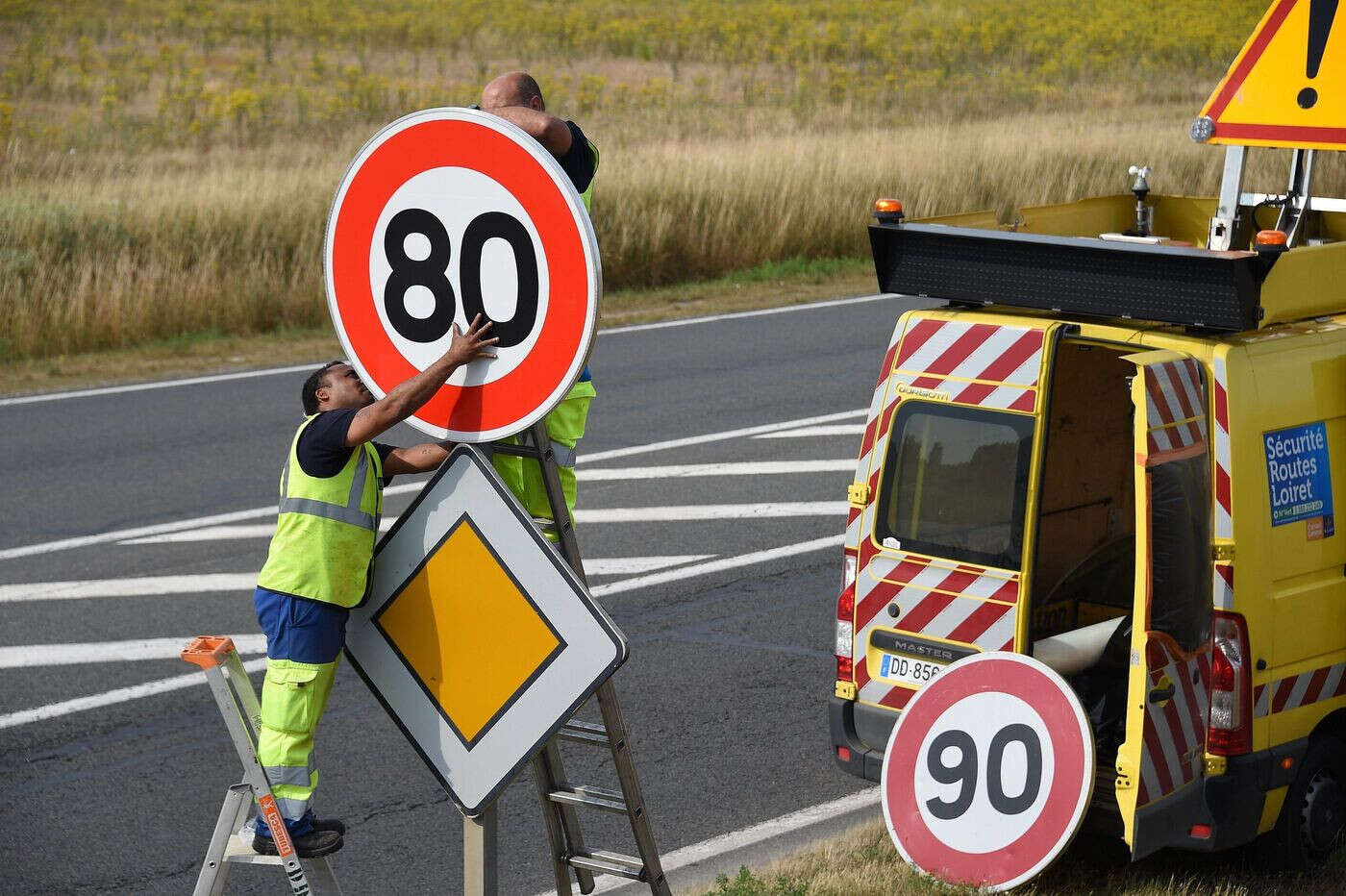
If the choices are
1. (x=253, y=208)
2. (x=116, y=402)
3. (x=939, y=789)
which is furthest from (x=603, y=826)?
(x=253, y=208)

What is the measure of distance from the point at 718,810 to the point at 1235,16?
4581 cm

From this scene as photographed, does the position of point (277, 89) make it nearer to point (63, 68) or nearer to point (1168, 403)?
point (63, 68)

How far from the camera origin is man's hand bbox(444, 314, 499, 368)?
3.64 m

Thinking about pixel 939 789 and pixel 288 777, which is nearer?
pixel 288 777

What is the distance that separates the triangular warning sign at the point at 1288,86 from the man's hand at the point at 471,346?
3.08 metres

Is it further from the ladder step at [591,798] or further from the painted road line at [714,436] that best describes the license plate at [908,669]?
the painted road line at [714,436]

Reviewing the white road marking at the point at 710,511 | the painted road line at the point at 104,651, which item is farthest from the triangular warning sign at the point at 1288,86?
the painted road line at the point at 104,651

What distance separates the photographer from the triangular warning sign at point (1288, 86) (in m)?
5.66

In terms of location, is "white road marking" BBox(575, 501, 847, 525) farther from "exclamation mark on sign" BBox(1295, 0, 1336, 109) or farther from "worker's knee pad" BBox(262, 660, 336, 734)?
"worker's knee pad" BBox(262, 660, 336, 734)

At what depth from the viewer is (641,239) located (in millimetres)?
19031

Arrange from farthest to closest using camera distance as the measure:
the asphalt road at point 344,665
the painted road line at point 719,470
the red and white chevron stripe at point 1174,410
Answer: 1. the painted road line at point 719,470
2. the asphalt road at point 344,665
3. the red and white chevron stripe at point 1174,410

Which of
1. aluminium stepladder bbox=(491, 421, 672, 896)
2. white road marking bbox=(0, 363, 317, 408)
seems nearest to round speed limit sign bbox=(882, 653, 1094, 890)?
aluminium stepladder bbox=(491, 421, 672, 896)

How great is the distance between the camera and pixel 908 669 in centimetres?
578

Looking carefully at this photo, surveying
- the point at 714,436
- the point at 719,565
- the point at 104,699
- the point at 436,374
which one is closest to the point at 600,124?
the point at 714,436
